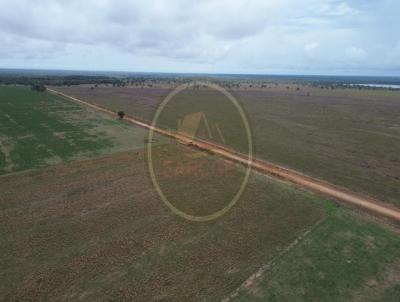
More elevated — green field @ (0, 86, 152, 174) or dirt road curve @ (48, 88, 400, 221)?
green field @ (0, 86, 152, 174)

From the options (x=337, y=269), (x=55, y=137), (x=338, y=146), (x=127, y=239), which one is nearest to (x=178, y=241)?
(x=127, y=239)

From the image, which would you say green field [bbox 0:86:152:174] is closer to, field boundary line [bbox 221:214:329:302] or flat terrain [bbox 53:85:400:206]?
flat terrain [bbox 53:85:400:206]

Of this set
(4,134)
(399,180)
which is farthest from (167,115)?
(399,180)

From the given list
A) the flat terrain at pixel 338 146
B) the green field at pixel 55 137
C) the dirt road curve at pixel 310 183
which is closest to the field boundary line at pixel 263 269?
the dirt road curve at pixel 310 183

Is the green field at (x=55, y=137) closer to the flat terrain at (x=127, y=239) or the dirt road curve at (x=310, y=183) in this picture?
the flat terrain at (x=127, y=239)

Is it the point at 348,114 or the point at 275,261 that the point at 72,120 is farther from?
the point at 348,114

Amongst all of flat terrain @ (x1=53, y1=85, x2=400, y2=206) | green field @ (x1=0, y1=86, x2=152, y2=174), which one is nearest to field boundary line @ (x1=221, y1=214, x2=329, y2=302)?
flat terrain @ (x1=53, y1=85, x2=400, y2=206)

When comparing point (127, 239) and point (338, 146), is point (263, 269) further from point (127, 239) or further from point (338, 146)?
point (338, 146)

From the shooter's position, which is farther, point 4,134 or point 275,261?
point 4,134
